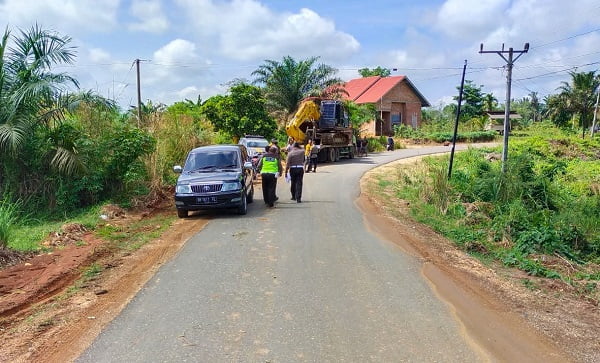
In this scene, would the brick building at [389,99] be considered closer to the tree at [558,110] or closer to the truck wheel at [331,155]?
the tree at [558,110]

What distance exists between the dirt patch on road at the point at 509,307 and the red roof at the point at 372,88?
133 ft

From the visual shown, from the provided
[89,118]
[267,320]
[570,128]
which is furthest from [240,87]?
[570,128]

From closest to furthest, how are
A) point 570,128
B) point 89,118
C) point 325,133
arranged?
1. point 89,118
2. point 325,133
3. point 570,128

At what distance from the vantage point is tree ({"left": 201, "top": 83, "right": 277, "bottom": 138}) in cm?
2950

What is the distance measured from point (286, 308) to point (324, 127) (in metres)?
23.4

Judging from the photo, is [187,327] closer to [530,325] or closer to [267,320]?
[267,320]

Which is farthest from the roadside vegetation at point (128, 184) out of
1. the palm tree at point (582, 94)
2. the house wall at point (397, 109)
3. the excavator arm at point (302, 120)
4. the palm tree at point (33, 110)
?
the palm tree at point (582, 94)

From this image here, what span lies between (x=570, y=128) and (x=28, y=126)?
6212cm

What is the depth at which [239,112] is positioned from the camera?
2973cm

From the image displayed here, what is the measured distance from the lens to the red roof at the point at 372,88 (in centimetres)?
5034

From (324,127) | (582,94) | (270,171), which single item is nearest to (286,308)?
(270,171)

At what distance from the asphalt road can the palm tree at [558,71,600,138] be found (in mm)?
55891

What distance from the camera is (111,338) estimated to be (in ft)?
17.6

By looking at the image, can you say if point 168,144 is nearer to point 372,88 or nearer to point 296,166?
point 296,166
